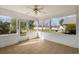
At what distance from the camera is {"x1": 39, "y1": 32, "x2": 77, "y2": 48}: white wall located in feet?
25.7

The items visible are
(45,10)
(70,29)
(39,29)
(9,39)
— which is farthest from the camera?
(39,29)

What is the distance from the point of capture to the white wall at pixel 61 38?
7828 millimetres

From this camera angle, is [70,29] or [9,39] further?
[9,39]

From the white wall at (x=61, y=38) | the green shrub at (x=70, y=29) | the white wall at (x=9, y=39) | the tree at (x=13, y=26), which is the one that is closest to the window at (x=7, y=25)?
the tree at (x=13, y=26)

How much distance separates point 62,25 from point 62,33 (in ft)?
1.81

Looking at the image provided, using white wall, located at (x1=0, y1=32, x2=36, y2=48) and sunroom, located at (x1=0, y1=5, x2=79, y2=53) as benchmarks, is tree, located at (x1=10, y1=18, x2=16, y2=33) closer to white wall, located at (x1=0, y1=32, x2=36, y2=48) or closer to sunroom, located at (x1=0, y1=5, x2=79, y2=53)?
sunroom, located at (x1=0, y1=5, x2=79, y2=53)

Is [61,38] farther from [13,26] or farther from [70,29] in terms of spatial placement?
[13,26]

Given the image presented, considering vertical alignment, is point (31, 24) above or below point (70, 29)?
above

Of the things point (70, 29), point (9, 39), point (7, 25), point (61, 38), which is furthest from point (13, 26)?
point (70, 29)

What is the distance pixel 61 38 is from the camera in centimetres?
879

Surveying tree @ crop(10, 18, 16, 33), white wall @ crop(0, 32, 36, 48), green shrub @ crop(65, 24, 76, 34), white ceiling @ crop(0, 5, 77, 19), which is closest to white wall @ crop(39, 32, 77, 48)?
green shrub @ crop(65, 24, 76, 34)

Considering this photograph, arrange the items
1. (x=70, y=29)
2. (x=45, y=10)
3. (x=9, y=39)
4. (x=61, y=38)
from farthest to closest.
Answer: (x=61, y=38)
(x=45, y=10)
(x=9, y=39)
(x=70, y=29)
